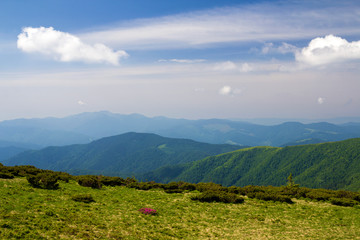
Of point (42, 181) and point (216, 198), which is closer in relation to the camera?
point (42, 181)

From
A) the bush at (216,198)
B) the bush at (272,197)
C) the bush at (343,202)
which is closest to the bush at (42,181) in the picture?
the bush at (216,198)

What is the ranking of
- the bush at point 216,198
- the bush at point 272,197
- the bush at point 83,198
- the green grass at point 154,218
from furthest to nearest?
the bush at point 272,197
the bush at point 216,198
the bush at point 83,198
the green grass at point 154,218

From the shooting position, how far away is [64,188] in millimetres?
30281

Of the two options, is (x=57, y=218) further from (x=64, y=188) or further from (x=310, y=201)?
(x=310, y=201)

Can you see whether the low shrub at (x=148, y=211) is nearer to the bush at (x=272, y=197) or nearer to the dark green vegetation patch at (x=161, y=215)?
the dark green vegetation patch at (x=161, y=215)

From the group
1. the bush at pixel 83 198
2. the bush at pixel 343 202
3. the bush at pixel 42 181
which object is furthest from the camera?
the bush at pixel 343 202

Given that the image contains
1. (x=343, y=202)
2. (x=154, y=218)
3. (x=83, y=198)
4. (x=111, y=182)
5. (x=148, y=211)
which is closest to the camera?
(x=154, y=218)

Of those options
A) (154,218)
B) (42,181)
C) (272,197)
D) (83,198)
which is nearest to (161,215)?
(154,218)

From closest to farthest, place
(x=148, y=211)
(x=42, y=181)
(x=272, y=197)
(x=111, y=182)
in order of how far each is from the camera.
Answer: (x=148, y=211), (x=42, y=181), (x=272, y=197), (x=111, y=182)

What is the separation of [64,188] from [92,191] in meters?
3.53

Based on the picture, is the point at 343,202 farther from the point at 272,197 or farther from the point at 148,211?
the point at 148,211

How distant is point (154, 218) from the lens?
24156 mm

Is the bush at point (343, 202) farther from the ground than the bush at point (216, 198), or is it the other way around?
the bush at point (216, 198)

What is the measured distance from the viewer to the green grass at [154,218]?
60.6 ft
